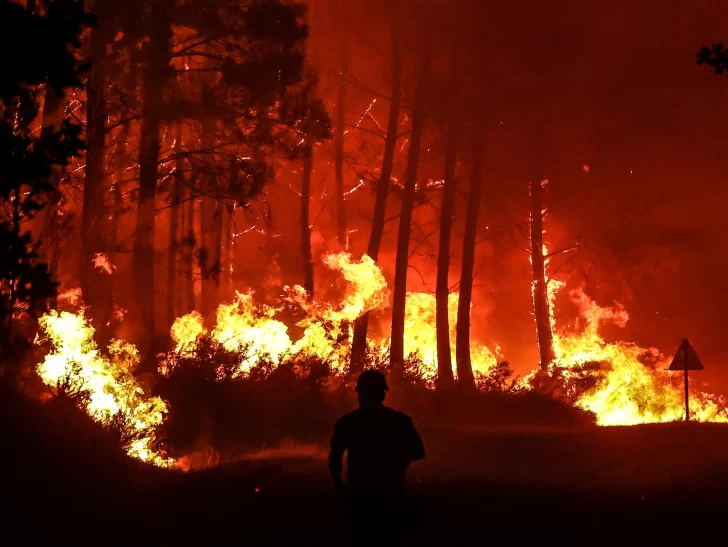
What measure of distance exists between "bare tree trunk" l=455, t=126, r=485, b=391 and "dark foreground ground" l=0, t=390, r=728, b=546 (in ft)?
57.3

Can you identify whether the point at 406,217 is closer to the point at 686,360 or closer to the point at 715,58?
the point at 686,360

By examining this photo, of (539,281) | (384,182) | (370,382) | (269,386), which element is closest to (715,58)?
(370,382)

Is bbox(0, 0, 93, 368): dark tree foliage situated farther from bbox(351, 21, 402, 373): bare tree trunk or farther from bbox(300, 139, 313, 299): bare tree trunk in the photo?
bbox(300, 139, 313, 299): bare tree trunk

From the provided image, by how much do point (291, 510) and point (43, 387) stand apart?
15.9 feet

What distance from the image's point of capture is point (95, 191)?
71.9 feet

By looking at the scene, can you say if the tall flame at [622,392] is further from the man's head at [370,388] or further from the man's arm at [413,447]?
the man's head at [370,388]

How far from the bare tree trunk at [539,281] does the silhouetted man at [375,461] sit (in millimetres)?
32018

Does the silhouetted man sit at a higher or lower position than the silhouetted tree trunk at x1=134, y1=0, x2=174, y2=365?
lower

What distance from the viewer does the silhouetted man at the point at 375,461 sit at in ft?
26.8

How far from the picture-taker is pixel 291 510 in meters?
12.1

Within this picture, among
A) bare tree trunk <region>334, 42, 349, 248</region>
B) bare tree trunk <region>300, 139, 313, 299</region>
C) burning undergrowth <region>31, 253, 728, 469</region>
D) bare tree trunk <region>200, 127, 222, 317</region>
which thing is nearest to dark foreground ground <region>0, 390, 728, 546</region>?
burning undergrowth <region>31, 253, 728, 469</region>

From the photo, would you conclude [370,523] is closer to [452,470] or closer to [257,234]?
[452,470]

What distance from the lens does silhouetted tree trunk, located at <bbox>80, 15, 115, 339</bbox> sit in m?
21.2

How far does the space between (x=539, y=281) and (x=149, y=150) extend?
21082 millimetres
